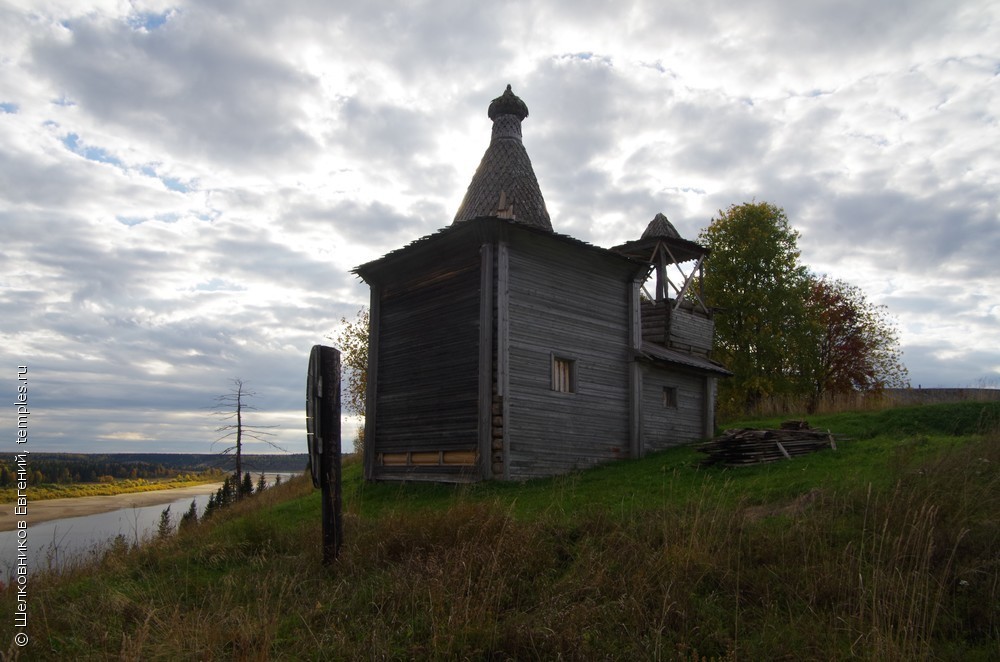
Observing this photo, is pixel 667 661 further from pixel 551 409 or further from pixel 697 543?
pixel 551 409

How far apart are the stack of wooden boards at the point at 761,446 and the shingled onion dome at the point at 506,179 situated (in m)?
8.18

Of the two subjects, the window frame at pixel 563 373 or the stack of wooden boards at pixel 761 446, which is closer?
the stack of wooden boards at pixel 761 446

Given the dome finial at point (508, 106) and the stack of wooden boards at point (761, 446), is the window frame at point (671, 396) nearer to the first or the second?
the stack of wooden boards at point (761, 446)

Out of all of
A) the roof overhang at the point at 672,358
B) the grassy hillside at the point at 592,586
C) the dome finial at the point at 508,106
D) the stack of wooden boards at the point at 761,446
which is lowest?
the grassy hillside at the point at 592,586

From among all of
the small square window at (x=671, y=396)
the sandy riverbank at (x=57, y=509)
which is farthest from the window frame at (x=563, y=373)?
the sandy riverbank at (x=57, y=509)

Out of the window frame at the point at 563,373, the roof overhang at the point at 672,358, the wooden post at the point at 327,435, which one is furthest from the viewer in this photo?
the roof overhang at the point at 672,358

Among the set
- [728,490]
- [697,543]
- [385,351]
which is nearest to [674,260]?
[385,351]

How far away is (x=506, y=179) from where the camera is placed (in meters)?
20.5

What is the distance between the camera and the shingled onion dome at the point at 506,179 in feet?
65.9

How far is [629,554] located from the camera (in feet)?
24.2

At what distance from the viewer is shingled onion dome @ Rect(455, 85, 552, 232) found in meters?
20.1

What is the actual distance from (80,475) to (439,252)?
3494 cm

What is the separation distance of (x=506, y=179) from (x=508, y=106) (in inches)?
118

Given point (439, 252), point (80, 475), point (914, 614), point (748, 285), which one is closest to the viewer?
point (914, 614)
